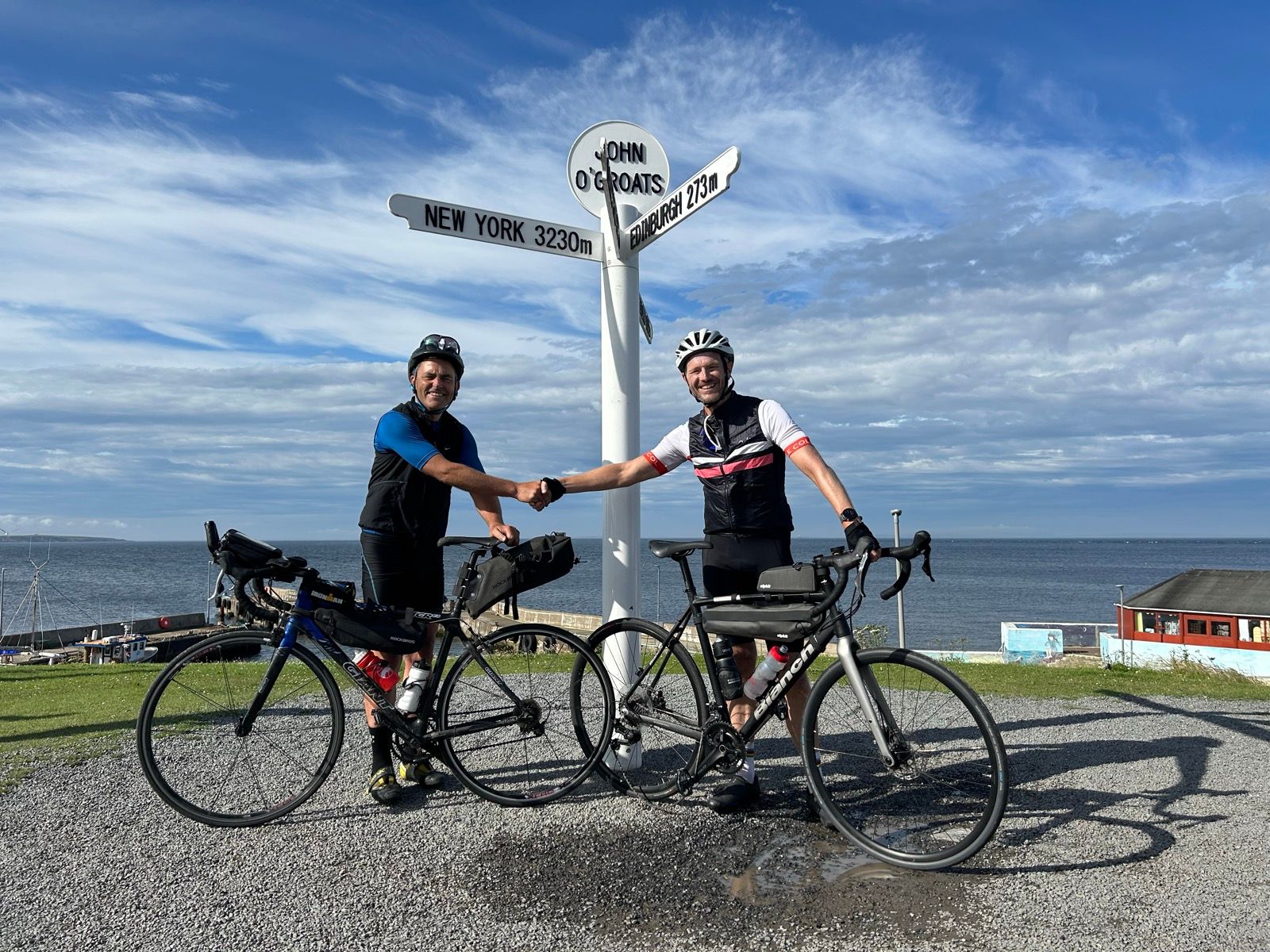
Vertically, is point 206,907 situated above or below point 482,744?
below

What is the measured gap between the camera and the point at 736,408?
13.8ft

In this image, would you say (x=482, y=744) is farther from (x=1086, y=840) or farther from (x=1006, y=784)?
(x=1086, y=840)

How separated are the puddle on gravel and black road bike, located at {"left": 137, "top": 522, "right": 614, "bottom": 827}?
110cm

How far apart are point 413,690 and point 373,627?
0.36 metres

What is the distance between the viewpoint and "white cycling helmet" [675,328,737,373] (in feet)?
13.7

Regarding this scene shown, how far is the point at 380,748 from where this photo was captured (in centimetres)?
414

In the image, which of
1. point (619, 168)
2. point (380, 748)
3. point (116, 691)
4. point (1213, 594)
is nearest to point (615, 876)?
point (380, 748)

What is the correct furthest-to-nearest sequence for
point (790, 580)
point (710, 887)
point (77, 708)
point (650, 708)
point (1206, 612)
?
point (1206, 612) < point (77, 708) < point (650, 708) < point (790, 580) < point (710, 887)

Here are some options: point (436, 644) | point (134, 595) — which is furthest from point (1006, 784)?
point (134, 595)

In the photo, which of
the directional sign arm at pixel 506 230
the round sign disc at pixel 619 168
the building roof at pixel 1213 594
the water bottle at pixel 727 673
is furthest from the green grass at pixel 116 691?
the building roof at pixel 1213 594

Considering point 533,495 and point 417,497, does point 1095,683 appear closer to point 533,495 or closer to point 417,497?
point 533,495

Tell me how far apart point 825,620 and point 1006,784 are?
2.95 ft

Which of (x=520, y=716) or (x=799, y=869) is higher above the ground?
(x=520, y=716)

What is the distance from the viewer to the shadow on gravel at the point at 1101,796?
3.45m
